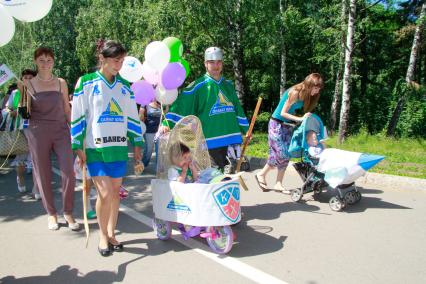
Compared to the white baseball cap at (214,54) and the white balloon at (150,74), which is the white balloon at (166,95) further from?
the white baseball cap at (214,54)

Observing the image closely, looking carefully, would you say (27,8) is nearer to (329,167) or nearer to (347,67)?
(329,167)

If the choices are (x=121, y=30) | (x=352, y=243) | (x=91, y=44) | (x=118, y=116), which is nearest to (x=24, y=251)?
(x=118, y=116)

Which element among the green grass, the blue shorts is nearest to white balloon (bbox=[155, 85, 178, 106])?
the blue shorts

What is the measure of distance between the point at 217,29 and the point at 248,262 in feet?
34.3

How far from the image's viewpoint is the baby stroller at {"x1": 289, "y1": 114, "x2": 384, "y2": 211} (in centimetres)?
499

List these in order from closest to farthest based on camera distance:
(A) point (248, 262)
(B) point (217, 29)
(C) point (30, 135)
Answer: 1. (A) point (248, 262)
2. (C) point (30, 135)
3. (B) point (217, 29)

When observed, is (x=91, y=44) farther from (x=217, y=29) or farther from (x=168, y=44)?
(x=168, y=44)

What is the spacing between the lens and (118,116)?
12.7 feet

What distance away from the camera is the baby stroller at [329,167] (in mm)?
4988

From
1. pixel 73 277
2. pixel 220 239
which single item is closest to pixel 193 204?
pixel 220 239

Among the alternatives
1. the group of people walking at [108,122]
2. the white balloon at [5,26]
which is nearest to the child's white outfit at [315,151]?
the group of people walking at [108,122]

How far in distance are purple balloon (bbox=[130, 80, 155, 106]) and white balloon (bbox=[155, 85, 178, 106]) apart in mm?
240

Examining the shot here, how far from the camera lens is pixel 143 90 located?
211 inches

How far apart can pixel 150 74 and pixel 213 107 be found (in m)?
0.92
